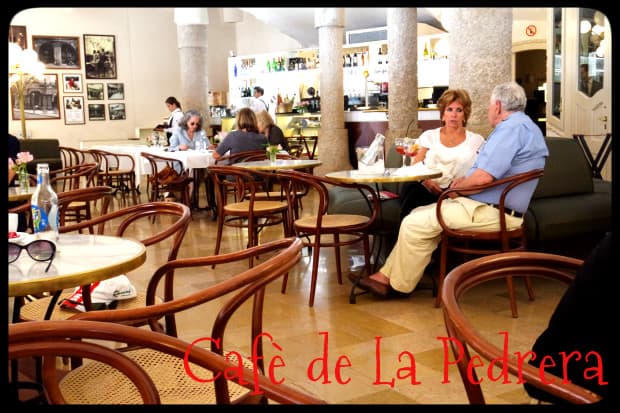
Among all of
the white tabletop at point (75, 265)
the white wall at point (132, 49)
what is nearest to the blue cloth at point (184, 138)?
the white tabletop at point (75, 265)

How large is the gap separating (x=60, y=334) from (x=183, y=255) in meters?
4.88

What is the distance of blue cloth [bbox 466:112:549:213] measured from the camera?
4.21 metres

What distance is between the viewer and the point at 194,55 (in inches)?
526

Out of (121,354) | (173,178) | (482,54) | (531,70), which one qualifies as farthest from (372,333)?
(531,70)

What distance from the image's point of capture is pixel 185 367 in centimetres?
206

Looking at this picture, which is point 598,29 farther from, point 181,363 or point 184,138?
point 181,363

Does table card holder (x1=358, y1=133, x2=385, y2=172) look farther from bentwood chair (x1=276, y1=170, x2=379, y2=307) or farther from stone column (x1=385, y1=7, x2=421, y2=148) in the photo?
stone column (x1=385, y1=7, x2=421, y2=148)

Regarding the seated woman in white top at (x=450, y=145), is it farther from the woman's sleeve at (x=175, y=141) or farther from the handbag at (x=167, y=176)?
the woman's sleeve at (x=175, y=141)

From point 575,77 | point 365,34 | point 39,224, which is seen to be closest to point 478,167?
point 39,224

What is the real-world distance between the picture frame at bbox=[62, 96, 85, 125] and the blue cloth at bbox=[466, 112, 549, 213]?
45.8ft

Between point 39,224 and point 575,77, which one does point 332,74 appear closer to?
point 575,77

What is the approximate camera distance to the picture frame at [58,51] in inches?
633

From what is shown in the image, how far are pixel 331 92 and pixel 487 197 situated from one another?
24.9 feet

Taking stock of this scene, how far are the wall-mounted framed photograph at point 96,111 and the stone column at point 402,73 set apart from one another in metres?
9.02
